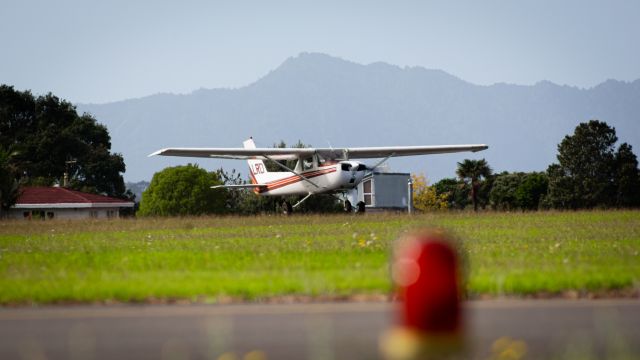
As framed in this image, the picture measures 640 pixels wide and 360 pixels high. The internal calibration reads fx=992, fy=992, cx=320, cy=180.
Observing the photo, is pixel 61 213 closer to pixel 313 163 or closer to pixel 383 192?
pixel 313 163

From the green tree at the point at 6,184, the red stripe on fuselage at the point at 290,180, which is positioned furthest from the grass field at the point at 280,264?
the green tree at the point at 6,184

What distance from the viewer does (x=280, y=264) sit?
50.5ft

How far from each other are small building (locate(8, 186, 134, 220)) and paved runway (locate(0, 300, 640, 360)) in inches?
2908

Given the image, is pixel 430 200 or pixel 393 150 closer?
pixel 393 150

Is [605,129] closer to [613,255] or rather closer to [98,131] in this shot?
[98,131]

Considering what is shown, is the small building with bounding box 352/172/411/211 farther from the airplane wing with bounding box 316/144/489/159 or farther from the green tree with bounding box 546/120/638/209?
the airplane wing with bounding box 316/144/489/159

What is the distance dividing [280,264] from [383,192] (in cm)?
9985

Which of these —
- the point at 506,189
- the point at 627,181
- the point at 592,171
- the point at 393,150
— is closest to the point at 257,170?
the point at 393,150

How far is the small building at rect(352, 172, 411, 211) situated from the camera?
11388cm

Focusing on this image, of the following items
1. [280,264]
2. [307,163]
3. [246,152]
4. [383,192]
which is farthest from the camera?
[383,192]

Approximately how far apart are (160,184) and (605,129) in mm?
46895

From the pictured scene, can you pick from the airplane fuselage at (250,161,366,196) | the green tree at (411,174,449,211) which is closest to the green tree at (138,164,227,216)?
the airplane fuselage at (250,161,366,196)

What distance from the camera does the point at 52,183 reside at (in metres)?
100

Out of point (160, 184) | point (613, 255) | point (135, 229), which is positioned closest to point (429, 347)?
point (613, 255)
